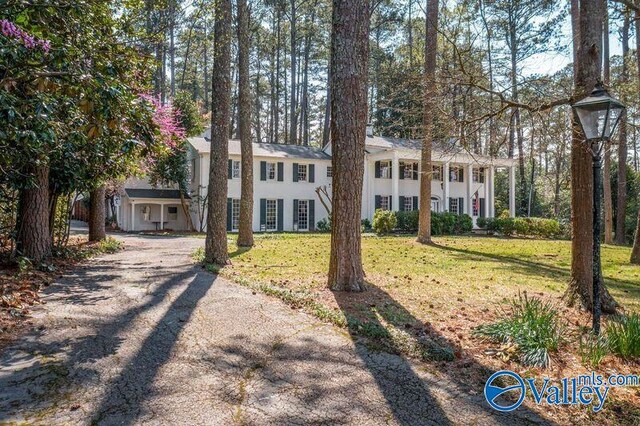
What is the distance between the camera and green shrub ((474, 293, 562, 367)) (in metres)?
3.61

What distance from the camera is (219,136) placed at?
28.6 feet

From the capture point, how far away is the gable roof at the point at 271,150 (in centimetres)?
2205

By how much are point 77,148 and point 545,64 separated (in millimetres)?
9321

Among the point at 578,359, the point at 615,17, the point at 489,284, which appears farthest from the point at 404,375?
the point at 615,17

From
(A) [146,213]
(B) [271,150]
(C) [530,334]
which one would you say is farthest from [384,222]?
(C) [530,334]

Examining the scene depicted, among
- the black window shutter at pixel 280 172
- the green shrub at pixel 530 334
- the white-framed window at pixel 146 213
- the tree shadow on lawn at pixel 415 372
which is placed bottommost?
the tree shadow on lawn at pixel 415 372

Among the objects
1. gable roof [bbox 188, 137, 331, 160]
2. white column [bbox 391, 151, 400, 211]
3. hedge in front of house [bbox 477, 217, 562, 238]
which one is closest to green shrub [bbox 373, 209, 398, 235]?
white column [bbox 391, 151, 400, 211]

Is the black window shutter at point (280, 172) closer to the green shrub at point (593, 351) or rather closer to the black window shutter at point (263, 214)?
the black window shutter at point (263, 214)

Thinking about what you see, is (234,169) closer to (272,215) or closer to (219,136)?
(272,215)

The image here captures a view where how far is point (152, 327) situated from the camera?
439cm

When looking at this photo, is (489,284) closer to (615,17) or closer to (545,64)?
(545,64)

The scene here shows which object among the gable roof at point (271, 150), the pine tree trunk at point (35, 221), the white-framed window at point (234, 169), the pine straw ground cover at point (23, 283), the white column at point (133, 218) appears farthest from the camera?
the white column at point (133, 218)

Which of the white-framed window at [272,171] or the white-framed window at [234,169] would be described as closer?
the white-framed window at [234,169]

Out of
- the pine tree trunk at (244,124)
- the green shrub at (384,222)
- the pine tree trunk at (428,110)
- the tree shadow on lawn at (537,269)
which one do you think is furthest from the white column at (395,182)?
the pine tree trunk at (244,124)
